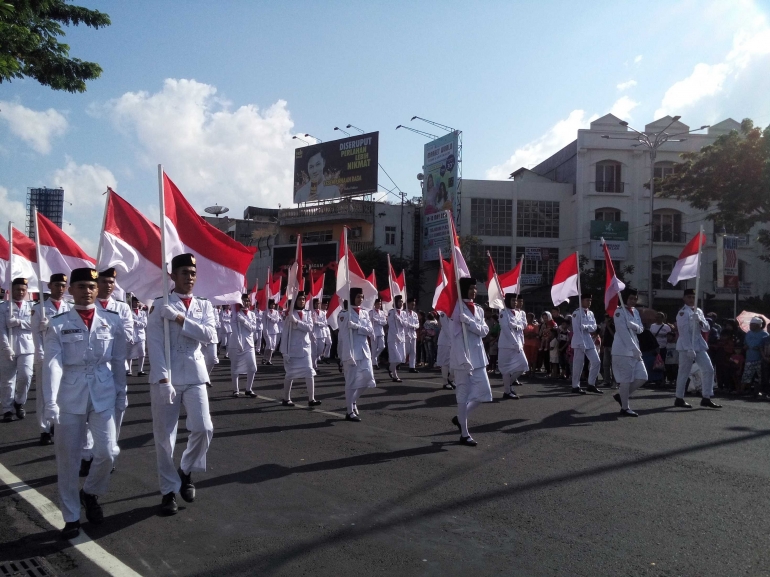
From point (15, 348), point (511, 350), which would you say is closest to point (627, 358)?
point (511, 350)

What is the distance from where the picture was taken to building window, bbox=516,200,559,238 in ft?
142

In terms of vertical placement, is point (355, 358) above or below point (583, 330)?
below

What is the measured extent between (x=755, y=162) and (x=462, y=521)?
24689 millimetres

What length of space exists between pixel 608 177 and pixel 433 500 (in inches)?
1568

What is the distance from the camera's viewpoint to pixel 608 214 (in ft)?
140

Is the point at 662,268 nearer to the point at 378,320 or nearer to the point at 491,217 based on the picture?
the point at 491,217

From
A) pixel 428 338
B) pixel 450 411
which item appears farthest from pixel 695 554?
pixel 428 338

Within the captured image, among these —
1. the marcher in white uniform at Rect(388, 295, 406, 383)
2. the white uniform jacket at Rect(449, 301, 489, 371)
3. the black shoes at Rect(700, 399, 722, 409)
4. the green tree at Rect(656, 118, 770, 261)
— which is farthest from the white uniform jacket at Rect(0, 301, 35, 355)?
the green tree at Rect(656, 118, 770, 261)

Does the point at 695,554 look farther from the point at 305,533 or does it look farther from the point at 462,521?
the point at 305,533

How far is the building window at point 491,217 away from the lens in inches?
1702

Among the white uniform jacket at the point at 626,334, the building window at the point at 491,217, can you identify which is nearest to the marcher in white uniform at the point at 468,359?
the white uniform jacket at the point at 626,334

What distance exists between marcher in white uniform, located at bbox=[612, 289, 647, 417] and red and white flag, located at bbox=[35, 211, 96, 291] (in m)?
7.99

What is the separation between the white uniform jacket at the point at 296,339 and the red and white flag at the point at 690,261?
6.65 metres

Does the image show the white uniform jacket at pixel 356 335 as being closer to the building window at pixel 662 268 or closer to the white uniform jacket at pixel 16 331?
the white uniform jacket at pixel 16 331
